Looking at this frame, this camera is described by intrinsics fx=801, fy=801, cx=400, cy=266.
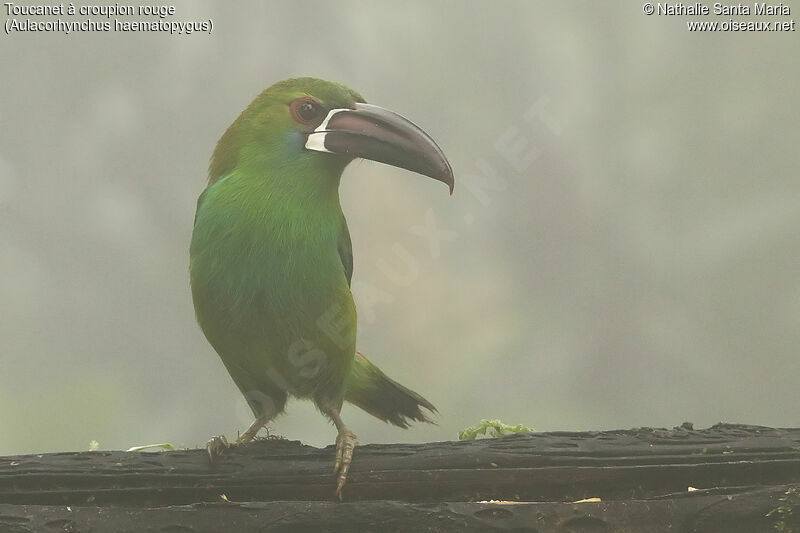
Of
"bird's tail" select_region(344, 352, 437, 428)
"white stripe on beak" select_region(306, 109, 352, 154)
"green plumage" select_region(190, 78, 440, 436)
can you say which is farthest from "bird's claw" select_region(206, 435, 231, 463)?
"white stripe on beak" select_region(306, 109, 352, 154)

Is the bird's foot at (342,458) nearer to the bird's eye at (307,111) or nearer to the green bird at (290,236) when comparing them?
the green bird at (290,236)

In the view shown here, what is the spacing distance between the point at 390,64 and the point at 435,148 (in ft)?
2.96

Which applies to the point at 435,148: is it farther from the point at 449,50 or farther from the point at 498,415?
the point at 498,415

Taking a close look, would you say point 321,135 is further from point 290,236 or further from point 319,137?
point 290,236

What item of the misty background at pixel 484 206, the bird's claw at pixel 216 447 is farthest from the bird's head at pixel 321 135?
the bird's claw at pixel 216 447

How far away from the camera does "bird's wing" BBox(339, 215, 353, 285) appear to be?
271cm

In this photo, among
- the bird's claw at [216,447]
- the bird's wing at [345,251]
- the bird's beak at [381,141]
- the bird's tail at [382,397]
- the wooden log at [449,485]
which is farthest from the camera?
the bird's tail at [382,397]

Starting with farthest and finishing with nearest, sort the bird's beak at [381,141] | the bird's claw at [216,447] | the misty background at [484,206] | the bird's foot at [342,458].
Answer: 1. the misty background at [484,206]
2. the bird's beak at [381,141]
3. the bird's claw at [216,447]
4. the bird's foot at [342,458]

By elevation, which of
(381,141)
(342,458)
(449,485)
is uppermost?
(381,141)

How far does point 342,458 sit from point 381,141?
3.28ft

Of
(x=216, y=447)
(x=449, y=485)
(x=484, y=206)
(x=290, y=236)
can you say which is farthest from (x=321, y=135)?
(x=449, y=485)

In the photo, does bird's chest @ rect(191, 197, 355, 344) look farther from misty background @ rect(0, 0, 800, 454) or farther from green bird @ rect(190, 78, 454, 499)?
misty background @ rect(0, 0, 800, 454)

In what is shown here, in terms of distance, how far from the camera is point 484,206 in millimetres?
3301

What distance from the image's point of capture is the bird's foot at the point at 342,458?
233 cm
